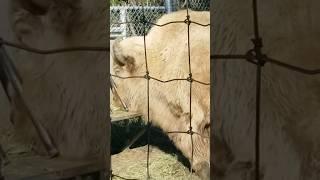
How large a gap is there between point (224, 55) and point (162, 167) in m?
4.20

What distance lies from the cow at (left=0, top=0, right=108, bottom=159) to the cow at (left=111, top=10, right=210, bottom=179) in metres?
3.11

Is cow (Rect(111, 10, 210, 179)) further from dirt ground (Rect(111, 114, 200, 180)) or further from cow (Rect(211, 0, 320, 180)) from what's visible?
cow (Rect(211, 0, 320, 180))

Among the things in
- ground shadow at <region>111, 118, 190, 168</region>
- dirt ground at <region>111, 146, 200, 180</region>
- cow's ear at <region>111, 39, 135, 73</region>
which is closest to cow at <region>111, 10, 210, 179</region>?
cow's ear at <region>111, 39, 135, 73</region>

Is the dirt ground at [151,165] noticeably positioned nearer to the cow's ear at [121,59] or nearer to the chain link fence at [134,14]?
the cow's ear at [121,59]

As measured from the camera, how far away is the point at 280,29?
1.30 metres

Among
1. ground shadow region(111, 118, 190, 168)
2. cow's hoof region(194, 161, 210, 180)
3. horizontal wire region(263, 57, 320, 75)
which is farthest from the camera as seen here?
ground shadow region(111, 118, 190, 168)

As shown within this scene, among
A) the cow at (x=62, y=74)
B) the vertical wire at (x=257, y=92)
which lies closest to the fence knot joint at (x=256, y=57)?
the vertical wire at (x=257, y=92)

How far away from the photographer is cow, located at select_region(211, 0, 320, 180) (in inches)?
49.5

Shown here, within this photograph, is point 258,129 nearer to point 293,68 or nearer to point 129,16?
point 293,68

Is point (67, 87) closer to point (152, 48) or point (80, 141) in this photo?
point (80, 141)

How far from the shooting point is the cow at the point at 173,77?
202 inches

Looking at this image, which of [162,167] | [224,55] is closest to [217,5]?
[224,55]

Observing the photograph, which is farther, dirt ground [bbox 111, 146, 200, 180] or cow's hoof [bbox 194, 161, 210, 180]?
dirt ground [bbox 111, 146, 200, 180]

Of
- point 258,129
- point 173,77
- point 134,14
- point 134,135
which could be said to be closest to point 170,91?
point 173,77
